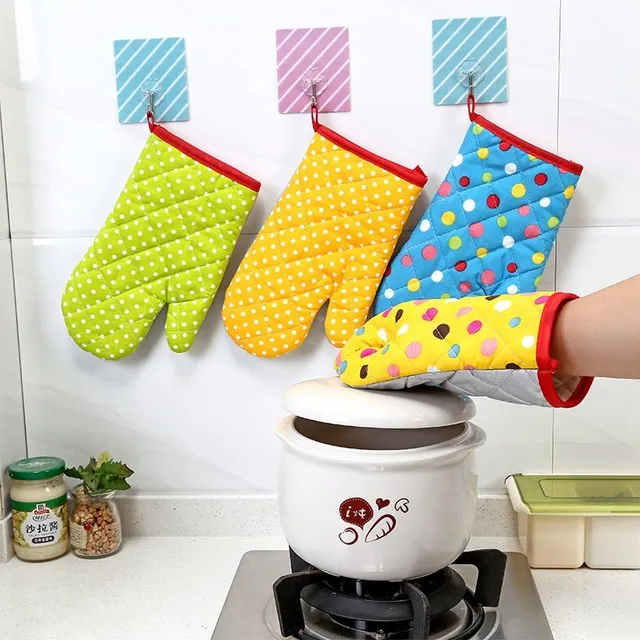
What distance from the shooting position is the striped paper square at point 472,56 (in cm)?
118

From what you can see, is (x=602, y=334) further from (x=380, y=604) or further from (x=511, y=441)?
(x=511, y=441)

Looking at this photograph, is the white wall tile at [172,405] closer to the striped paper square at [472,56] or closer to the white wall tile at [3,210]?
the white wall tile at [3,210]

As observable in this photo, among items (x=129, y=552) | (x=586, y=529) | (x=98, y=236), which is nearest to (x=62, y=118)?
(x=98, y=236)

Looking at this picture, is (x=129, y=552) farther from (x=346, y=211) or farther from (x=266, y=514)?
(x=346, y=211)

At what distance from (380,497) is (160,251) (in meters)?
0.52

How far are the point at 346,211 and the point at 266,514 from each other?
0.47 meters

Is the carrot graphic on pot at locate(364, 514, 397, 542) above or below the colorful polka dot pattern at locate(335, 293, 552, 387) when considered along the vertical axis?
below

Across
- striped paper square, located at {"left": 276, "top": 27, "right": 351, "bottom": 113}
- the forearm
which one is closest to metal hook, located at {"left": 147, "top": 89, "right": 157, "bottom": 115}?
striped paper square, located at {"left": 276, "top": 27, "right": 351, "bottom": 113}

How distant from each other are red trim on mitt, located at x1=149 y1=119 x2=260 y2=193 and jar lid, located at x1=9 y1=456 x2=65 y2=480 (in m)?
0.47

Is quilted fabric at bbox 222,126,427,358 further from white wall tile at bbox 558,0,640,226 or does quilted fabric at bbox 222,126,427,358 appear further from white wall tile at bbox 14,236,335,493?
white wall tile at bbox 558,0,640,226

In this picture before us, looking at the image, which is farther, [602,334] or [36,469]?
[36,469]

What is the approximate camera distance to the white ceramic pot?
2.92 ft

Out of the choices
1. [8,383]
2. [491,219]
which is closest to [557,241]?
[491,219]

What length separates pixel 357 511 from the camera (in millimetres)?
896
